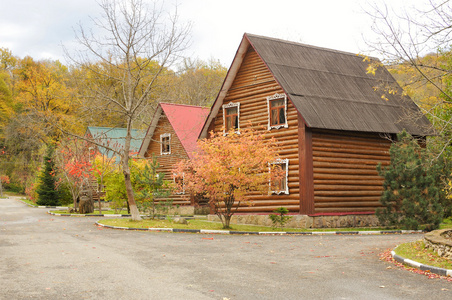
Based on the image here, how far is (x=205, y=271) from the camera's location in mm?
10219

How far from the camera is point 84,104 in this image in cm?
2525

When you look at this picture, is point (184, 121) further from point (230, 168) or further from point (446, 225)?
point (446, 225)

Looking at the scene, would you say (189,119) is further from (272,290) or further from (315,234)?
(272,290)

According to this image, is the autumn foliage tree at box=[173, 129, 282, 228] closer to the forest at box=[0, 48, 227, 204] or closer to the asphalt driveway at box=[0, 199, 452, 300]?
the asphalt driveway at box=[0, 199, 452, 300]

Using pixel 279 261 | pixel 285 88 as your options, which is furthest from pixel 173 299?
pixel 285 88

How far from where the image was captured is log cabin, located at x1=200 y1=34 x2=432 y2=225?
22.8 metres

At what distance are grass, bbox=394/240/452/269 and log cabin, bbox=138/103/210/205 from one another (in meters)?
20.7

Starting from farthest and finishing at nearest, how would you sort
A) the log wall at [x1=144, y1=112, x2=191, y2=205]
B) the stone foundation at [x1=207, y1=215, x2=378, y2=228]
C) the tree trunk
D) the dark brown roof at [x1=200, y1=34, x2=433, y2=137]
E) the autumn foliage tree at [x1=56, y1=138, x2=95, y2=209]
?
the log wall at [x1=144, y1=112, x2=191, y2=205] → the autumn foliage tree at [x1=56, y1=138, x2=95, y2=209] → the tree trunk → the dark brown roof at [x1=200, y1=34, x2=433, y2=137] → the stone foundation at [x1=207, y1=215, x2=378, y2=228]

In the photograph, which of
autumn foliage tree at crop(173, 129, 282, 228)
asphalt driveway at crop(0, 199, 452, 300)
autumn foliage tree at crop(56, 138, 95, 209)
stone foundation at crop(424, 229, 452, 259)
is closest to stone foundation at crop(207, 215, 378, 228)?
autumn foliage tree at crop(173, 129, 282, 228)

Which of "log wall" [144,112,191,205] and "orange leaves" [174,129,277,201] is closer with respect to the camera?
"orange leaves" [174,129,277,201]

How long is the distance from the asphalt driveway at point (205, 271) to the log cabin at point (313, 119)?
274 inches

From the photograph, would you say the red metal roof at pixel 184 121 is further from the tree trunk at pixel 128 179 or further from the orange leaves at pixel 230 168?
the orange leaves at pixel 230 168

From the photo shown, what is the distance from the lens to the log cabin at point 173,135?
112ft

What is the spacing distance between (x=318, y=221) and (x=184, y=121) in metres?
16.7
